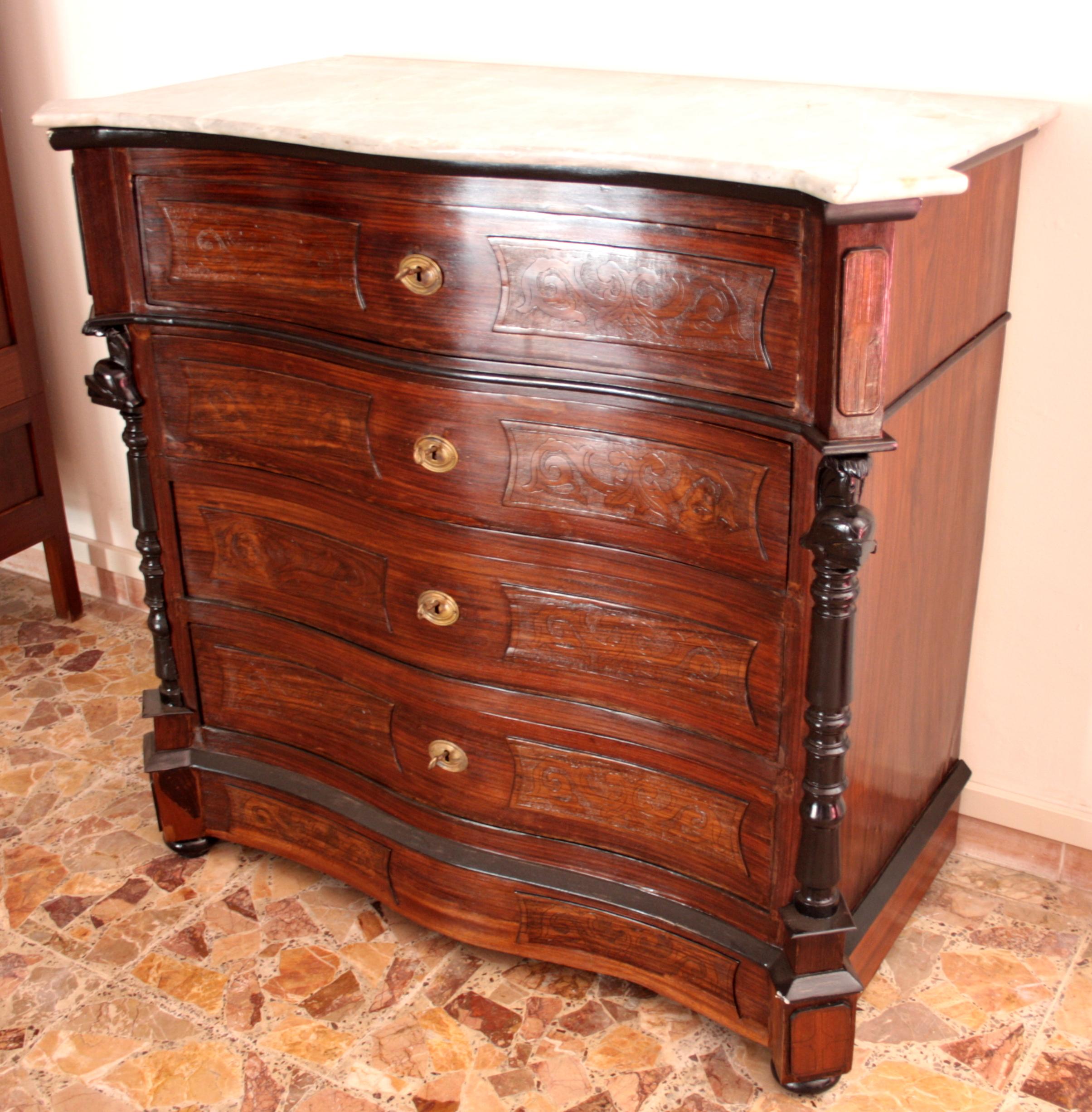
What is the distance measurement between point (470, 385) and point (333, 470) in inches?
11.8

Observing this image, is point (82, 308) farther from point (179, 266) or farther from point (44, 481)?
point (179, 266)

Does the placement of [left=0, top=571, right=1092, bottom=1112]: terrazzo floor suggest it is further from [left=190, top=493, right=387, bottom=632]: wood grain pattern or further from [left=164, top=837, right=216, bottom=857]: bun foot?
[left=190, top=493, right=387, bottom=632]: wood grain pattern

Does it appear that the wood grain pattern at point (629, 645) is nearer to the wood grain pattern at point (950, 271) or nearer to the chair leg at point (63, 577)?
the wood grain pattern at point (950, 271)

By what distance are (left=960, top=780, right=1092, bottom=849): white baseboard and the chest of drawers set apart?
107mm

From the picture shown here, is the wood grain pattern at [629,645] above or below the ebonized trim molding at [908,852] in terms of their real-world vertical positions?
above

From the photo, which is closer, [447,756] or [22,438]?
[447,756]

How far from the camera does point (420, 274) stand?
163cm

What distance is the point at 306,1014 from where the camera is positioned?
1975 millimetres

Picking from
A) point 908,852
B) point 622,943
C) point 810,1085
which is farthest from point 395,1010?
point 908,852

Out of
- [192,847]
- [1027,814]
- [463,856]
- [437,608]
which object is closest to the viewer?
[437,608]

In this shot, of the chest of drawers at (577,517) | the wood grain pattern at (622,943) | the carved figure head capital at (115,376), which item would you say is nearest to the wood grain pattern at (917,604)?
the chest of drawers at (577,517)

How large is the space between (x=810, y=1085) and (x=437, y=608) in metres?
0.86

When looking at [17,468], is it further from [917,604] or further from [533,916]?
[917,604]

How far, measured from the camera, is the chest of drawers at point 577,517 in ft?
4.88
